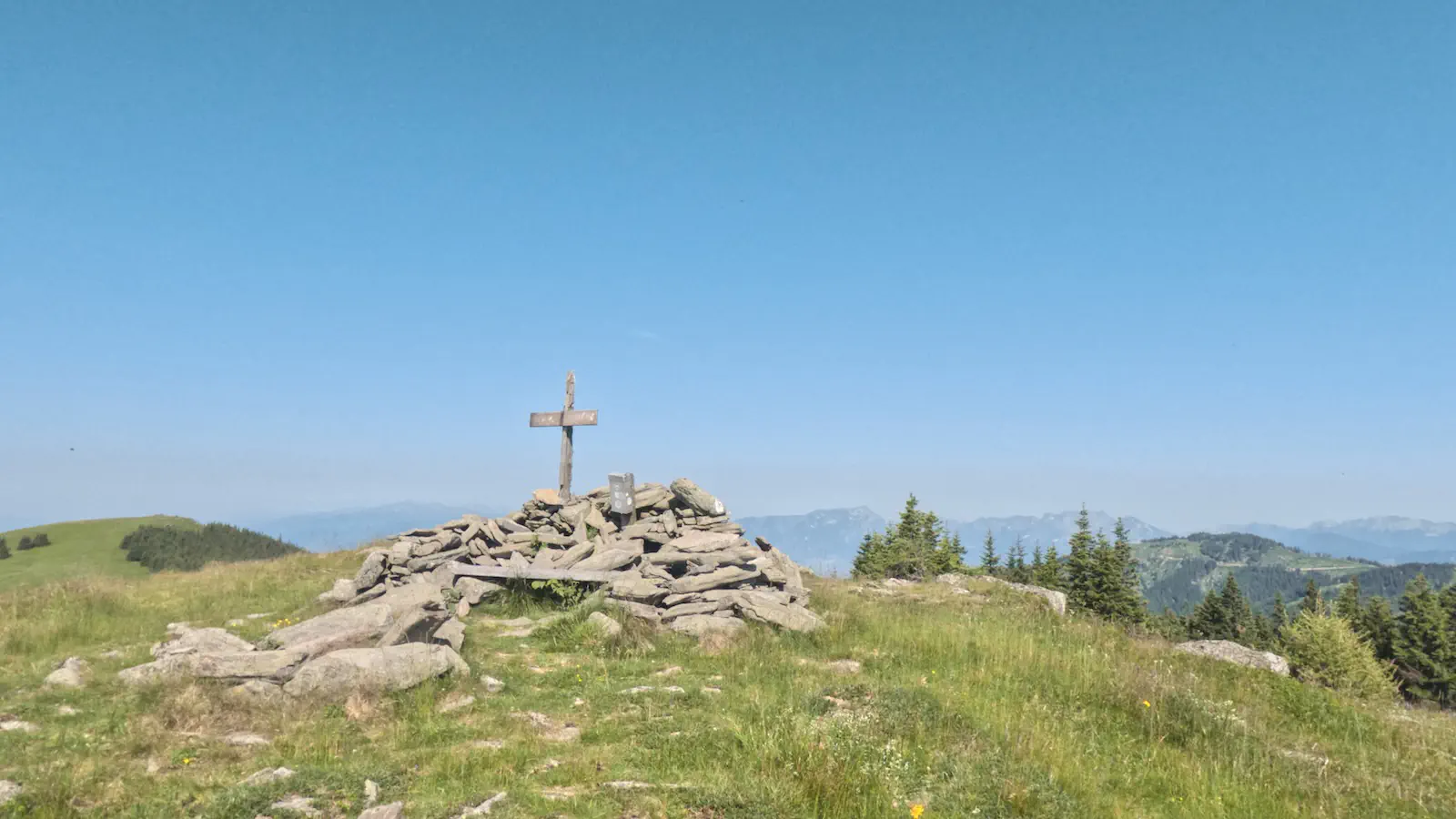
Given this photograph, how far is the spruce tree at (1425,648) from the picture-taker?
66.6m

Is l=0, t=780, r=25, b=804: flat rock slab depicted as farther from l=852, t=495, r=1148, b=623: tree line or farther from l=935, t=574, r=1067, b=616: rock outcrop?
l=852, t=495, r=1148, b=623: tree line

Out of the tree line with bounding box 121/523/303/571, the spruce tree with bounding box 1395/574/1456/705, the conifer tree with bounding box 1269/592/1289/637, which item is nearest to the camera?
the tree line with bounding box 121/523/303/571

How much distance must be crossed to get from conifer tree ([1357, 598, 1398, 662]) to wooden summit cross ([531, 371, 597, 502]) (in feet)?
268

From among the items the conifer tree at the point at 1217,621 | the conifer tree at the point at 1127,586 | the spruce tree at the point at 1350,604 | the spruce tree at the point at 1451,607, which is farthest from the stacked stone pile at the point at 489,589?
the spruce tree at the point at 1451,607

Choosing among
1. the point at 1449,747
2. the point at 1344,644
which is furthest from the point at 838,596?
the point at 1344,644

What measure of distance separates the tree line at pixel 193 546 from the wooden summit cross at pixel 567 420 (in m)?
37.5

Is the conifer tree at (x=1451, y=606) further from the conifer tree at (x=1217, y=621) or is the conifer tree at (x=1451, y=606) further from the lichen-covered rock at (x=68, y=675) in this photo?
the lichen-covered rock at (x=68, y=675)

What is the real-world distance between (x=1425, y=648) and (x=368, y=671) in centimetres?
9620

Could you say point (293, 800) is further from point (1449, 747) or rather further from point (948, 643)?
point (1449, 747)

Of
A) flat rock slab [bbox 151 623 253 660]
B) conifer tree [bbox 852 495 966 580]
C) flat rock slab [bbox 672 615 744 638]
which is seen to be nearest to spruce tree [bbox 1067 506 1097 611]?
conifer tree [bbox 852 495 966 580]

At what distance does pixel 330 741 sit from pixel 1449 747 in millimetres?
14653

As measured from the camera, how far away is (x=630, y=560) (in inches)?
695

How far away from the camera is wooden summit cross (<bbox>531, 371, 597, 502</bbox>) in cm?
2272

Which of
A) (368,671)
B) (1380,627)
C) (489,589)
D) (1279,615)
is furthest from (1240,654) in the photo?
(1279,615)
